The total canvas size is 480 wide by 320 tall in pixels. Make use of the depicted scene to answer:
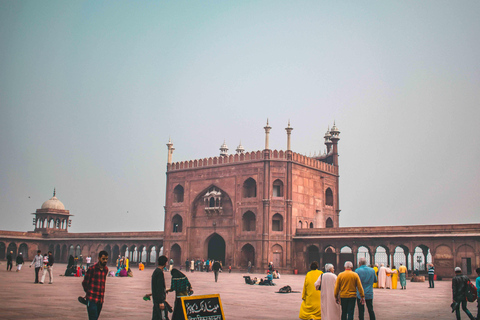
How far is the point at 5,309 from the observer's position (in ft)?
31.0

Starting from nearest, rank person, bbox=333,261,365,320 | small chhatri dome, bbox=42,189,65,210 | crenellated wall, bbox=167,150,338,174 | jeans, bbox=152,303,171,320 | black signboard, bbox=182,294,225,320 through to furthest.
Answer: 1. black signboard, bbox=182,294,225,320
2. jeans, bbox=152,303,171,320
3. person, bbox=333,261,365,320
4. crenellated wall, bbox=167,150,338,174
5. small chhatri dome, bbox=42,189,65,210

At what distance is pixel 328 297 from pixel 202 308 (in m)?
2.53

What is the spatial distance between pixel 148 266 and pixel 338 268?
16.6 metres

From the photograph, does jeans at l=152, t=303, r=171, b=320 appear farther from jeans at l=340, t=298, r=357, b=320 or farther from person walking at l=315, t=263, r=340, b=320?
jeans at l=340, t=298, r=357, b=320

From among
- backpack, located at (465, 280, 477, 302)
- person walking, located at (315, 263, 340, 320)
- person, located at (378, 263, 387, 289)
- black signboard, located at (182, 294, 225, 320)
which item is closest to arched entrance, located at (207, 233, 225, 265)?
person, located at (378, 263, 387, 289)

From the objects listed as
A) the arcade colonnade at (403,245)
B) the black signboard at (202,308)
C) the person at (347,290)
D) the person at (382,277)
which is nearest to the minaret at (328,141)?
the arcade colonnade at (403,245)

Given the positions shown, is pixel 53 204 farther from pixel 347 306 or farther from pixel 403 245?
pixel 347 306

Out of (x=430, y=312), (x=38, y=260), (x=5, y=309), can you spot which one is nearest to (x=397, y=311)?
(x=430, y=312)

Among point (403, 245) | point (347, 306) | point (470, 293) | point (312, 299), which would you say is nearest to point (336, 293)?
point (347, 306)

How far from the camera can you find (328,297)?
859 centimetres

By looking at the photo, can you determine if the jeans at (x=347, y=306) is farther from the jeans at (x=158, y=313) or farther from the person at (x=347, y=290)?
the jeans at (x=158, y=313)

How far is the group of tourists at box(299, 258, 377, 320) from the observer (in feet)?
27.6

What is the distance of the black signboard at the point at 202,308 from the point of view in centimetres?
686

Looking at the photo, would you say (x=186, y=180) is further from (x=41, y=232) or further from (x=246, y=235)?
(x=41, y=232)
